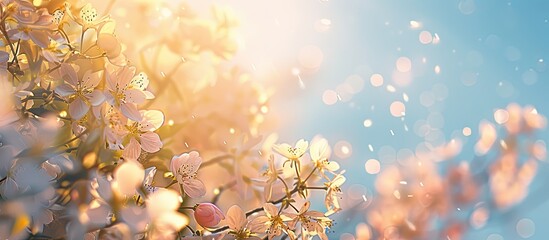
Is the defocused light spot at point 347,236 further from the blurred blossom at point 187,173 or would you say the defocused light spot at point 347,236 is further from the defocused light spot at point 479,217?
the defocused light spot at point 479,217

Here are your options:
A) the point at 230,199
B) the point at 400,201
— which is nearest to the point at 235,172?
the point at 230,199

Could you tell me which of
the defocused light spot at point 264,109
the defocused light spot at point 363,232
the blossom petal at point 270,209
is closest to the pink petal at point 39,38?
the blossom petal at point 270,209

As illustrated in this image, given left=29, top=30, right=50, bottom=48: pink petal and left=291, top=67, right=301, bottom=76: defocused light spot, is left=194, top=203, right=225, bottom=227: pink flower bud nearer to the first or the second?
left=29, top=30, right=50, bottom=48: pink petal

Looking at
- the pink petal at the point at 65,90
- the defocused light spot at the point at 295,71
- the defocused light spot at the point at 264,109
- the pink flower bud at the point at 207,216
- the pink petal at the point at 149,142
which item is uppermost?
the pink petal at the point at 65,90

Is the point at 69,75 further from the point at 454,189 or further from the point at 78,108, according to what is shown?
the point at 454,189

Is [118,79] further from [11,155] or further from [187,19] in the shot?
[187,19]

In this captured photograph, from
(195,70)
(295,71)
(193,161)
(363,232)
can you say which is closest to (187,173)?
(193,161)

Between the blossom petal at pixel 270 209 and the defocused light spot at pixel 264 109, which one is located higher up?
the blossom petal at pixel 270 209

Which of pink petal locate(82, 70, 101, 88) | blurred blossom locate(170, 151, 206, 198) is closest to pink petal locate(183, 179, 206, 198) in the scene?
blurred blossom locate(170, 151, 206, 198)
